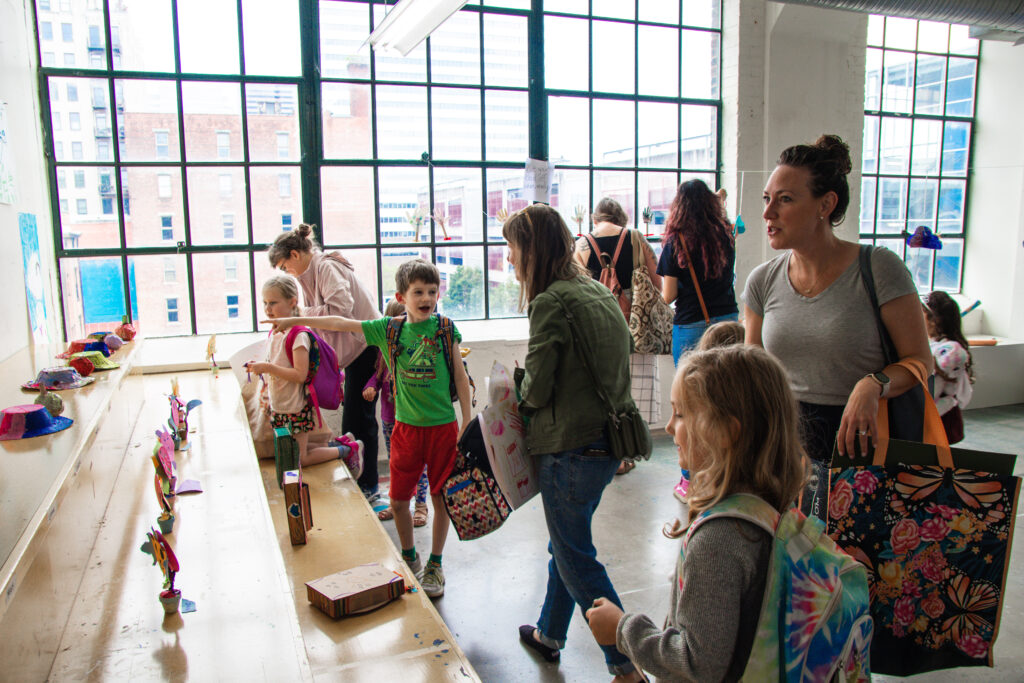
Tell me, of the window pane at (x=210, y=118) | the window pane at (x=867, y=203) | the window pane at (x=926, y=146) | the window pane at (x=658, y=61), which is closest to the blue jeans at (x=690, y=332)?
the window pane at (x=658, y=61)

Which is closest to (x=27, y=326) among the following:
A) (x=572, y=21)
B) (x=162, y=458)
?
(x=162, y=458)

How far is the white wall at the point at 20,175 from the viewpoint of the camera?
9.72 feet

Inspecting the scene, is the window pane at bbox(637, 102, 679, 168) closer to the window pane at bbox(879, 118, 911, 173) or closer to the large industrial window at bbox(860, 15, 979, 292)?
the large industrial window at bbox(860, 15, 979, 292)

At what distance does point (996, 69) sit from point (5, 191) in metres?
7.93

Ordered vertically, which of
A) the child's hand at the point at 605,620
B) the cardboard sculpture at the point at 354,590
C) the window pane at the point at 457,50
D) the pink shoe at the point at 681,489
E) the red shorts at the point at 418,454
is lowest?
the pink shoe at the point at 681,489

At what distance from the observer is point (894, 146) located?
261 inches

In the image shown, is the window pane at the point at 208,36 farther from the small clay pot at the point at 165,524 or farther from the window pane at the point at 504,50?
the small clay pot at the point at 165,524

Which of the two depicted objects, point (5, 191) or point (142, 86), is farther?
point (142, 86)

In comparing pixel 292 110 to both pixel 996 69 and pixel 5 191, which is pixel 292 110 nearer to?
pixel 5 191

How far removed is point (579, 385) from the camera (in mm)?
2033

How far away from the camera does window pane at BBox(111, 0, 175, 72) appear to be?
4163 millimetres

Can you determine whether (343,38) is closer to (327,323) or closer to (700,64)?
(327,323)

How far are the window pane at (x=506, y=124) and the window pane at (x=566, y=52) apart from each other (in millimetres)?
282

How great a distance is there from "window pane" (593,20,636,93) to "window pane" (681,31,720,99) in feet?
1.56
